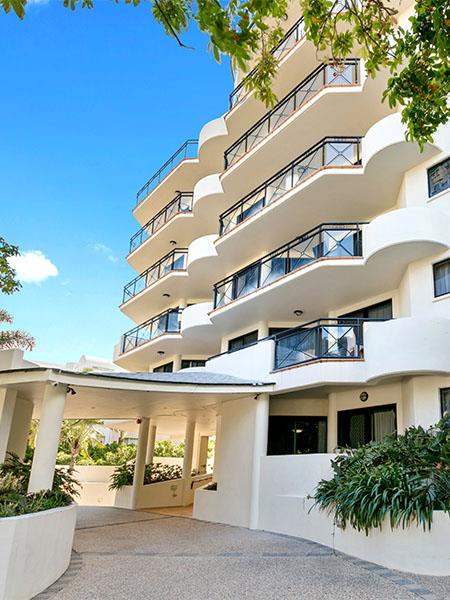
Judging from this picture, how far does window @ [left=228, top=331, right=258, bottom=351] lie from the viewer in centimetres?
1902

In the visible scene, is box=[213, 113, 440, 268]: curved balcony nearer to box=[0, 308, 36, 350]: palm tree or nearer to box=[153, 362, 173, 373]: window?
box=[153, 362, 173, 373]: window

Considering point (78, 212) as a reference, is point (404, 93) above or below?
below

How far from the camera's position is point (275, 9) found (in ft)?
17.3

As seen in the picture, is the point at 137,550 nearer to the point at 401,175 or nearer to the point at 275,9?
the point at 275,9

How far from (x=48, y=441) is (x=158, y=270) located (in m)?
16.2

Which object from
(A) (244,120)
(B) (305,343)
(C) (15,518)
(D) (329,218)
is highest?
(A) (244,120)

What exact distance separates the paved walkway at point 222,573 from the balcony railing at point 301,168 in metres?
10.7

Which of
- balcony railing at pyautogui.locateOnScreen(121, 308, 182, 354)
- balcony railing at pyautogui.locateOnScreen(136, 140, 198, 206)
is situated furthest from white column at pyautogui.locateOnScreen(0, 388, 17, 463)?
balcony railing at pyautogui.locateOnScreen(136, 140, 198, 206)

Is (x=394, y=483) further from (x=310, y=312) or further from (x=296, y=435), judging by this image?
(x=310, y=312)

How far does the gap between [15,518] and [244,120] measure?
19.2 metres

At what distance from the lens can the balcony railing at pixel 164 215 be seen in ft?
83.1

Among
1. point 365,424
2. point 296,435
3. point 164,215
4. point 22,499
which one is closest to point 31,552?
point 22,499

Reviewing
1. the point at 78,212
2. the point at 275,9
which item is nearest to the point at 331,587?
the point at 275,9

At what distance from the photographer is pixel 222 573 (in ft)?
26.3
